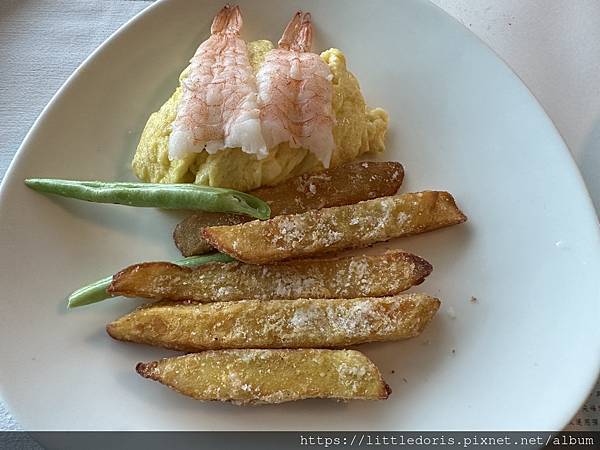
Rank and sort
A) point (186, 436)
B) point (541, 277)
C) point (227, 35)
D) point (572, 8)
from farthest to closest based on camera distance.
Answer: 1. point (572, 8)
2. point (227, 35)
3. point (541, 277)
4. point (186, 436)

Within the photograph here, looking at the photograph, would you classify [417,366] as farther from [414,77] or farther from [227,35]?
[227,35]

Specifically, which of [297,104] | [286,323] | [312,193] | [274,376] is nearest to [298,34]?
[297,104]

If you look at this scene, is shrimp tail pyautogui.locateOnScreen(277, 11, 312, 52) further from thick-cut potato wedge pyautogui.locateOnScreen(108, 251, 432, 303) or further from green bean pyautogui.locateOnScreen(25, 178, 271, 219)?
thick-cut potato wedge pyautogui.locateOnScreen(108, 251, 432, 303)

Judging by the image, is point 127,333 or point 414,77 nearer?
point 127,333

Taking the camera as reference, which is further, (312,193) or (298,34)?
(298,34)

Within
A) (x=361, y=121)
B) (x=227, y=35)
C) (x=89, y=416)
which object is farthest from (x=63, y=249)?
(x=361, y=121)

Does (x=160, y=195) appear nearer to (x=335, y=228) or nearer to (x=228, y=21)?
(x=335, y=228)
